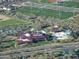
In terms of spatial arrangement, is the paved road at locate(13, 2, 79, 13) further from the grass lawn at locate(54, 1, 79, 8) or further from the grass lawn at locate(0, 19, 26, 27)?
the grass lawn at locate(0, 19, 26, 27)

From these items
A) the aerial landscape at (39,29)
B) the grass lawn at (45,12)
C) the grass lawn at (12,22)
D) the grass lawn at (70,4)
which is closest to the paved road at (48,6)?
the aerial landscape at (39,29)

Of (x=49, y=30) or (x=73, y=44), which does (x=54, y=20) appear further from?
(x=73, y=44)

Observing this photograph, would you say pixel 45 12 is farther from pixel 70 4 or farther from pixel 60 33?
pixel 60 33

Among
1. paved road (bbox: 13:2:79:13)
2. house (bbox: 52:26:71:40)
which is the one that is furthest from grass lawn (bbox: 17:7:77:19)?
house (bbox: 52:26:71:40)

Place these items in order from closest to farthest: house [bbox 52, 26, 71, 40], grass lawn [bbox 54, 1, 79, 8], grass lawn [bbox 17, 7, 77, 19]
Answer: house [bbox 52, 26, 71, 40] → grass lawn [bbox 17, 7, 77, 19] → grass lawn [bbox 54, 1, 79, 8]

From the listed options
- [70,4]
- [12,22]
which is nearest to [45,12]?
[70,4]

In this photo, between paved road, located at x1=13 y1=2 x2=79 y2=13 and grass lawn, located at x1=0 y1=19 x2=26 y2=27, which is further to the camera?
paved road, located at x1=13 y1=2 x2=79 y2=13

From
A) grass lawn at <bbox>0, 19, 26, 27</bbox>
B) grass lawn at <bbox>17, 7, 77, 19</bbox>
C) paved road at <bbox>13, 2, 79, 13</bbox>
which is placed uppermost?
paved road at <bbox>13, 2, 79, 13</bbox>
